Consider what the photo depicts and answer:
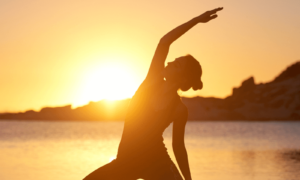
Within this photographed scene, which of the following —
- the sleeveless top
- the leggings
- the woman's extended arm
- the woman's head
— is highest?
the woman's extended arm

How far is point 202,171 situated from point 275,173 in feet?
9.73

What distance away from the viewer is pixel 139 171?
4230 millimetres

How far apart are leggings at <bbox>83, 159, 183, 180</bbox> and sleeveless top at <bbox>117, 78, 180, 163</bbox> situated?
0.16 feet

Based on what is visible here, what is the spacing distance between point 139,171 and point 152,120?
50cm

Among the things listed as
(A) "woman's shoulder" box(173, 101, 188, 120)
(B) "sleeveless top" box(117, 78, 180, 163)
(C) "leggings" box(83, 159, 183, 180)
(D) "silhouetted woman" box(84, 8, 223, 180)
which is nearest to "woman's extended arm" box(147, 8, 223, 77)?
(D) "silhouetted woman" box(84, 8, 223, 180)

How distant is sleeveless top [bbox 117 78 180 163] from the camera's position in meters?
4.13

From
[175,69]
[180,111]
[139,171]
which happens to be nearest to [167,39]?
[175,69]

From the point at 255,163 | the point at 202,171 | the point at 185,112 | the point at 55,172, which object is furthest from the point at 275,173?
the point at 185,112

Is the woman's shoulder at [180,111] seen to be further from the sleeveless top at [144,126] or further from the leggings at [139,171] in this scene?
the leggings at [139,171]

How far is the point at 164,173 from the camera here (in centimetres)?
416

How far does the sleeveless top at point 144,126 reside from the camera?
13.5 ft

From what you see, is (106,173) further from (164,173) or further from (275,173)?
(275,173)

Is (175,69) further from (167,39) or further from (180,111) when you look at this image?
(180,111)

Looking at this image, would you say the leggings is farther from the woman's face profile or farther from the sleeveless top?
the woman's face profile
